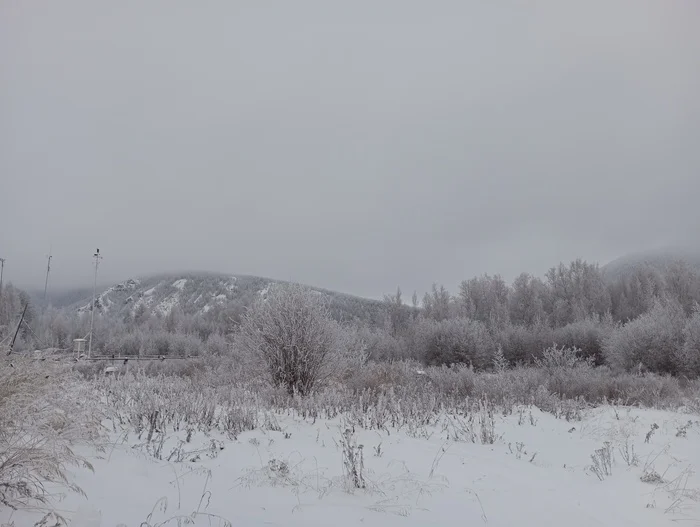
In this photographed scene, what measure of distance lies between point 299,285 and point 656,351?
20.1m

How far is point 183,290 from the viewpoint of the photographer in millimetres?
167125

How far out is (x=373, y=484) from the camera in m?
4.20

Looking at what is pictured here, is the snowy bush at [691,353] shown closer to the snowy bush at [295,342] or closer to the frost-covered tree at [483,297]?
the snowy bush at [295,342]

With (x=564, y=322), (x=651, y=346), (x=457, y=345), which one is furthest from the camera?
(x=564, y=322)

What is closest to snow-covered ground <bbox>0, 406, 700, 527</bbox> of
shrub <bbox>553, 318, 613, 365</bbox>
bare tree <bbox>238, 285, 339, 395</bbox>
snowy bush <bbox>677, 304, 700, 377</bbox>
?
bare tree <bbox>238, 285, 339, 395</bbox>

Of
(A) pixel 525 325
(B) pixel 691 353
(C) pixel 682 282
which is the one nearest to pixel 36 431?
(B) pixel 691 353

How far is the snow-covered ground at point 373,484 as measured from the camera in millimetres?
3385

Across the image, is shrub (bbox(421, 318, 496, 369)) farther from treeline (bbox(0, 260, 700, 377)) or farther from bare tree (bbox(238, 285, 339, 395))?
bare tree (bbox(238, 285, 339, 395))

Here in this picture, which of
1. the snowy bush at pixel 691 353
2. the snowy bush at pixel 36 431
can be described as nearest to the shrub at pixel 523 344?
the snowy bush at pixel 691 353

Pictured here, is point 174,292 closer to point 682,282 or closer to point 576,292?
point 576,292

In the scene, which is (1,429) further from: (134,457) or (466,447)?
(466,447)

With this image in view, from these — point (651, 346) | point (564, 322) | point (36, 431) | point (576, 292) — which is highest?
point (576, 292)

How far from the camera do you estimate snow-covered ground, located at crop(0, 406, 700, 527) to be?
11.1 feet

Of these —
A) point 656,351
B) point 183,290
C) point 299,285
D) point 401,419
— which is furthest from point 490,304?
point 183,290
